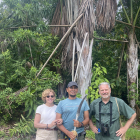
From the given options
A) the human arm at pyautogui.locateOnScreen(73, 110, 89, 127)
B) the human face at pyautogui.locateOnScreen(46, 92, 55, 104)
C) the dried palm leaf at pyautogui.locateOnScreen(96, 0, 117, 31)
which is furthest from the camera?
the dried palm leaf at pyautogui.locateOnScreen(96, 0, 117, 31)

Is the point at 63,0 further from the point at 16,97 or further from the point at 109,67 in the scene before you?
the point at 16,97

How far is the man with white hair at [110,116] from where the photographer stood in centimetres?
244

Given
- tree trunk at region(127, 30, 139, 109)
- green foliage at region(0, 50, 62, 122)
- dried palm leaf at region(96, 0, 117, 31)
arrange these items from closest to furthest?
green foliage at region(0, 50, 62, 122), dried palm leaf at region(96, 0, 117, 31), tree trunk at region(127, 30, 139, 109)

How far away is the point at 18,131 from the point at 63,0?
4.75 m

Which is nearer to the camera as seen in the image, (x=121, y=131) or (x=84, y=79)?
(x=121, y=131)

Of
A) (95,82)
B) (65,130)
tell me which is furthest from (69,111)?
(95,82)

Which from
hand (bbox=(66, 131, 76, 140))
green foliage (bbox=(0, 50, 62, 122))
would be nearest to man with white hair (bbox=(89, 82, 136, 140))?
hand (bbox=(66, 131, 76, 140))

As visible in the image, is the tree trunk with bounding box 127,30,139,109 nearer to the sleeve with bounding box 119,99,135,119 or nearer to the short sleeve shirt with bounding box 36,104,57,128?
the sleeve with bounding box 119,99,135,119

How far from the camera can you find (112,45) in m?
7.69

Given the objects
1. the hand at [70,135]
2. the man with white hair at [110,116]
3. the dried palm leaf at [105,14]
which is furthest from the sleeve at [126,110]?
the dried palm leaf at [105,14]

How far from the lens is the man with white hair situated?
2.44 m

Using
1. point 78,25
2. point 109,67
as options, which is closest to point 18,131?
point 78,25

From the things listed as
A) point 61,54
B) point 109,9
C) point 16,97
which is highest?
point 109,9

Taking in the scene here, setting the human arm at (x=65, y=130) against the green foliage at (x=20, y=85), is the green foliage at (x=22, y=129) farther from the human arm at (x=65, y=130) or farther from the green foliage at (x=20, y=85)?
the human arm at (x=65, y=130)
